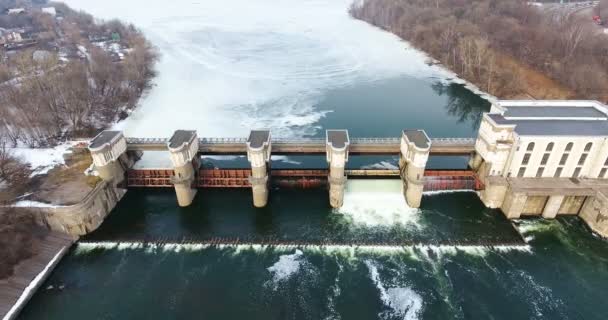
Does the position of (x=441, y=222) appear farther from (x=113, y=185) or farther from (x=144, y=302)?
(x=113, y=185)

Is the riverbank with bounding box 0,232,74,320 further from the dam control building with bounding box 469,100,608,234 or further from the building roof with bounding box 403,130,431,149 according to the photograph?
the dam control building with bounding box 469,100,608,234

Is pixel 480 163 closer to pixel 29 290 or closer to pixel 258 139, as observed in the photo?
pixel 258 139

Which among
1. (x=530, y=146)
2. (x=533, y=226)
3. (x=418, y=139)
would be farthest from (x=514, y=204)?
(x=418, y=139)

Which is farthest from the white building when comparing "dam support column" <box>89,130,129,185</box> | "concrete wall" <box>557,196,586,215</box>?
"dam support column" <box>89,130,129,185</box>

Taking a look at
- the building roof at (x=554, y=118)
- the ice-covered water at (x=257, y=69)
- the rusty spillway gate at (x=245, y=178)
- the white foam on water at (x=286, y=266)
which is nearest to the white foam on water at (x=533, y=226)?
the rusty spillway gate at (x=245, y=178)

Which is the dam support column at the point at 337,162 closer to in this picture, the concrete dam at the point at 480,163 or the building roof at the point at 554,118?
the concrete dam at the point at 480,163

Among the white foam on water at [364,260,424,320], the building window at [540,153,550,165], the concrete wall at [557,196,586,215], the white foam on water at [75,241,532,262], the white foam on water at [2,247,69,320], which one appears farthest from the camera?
the concrete wall at [557,196,586,215]
